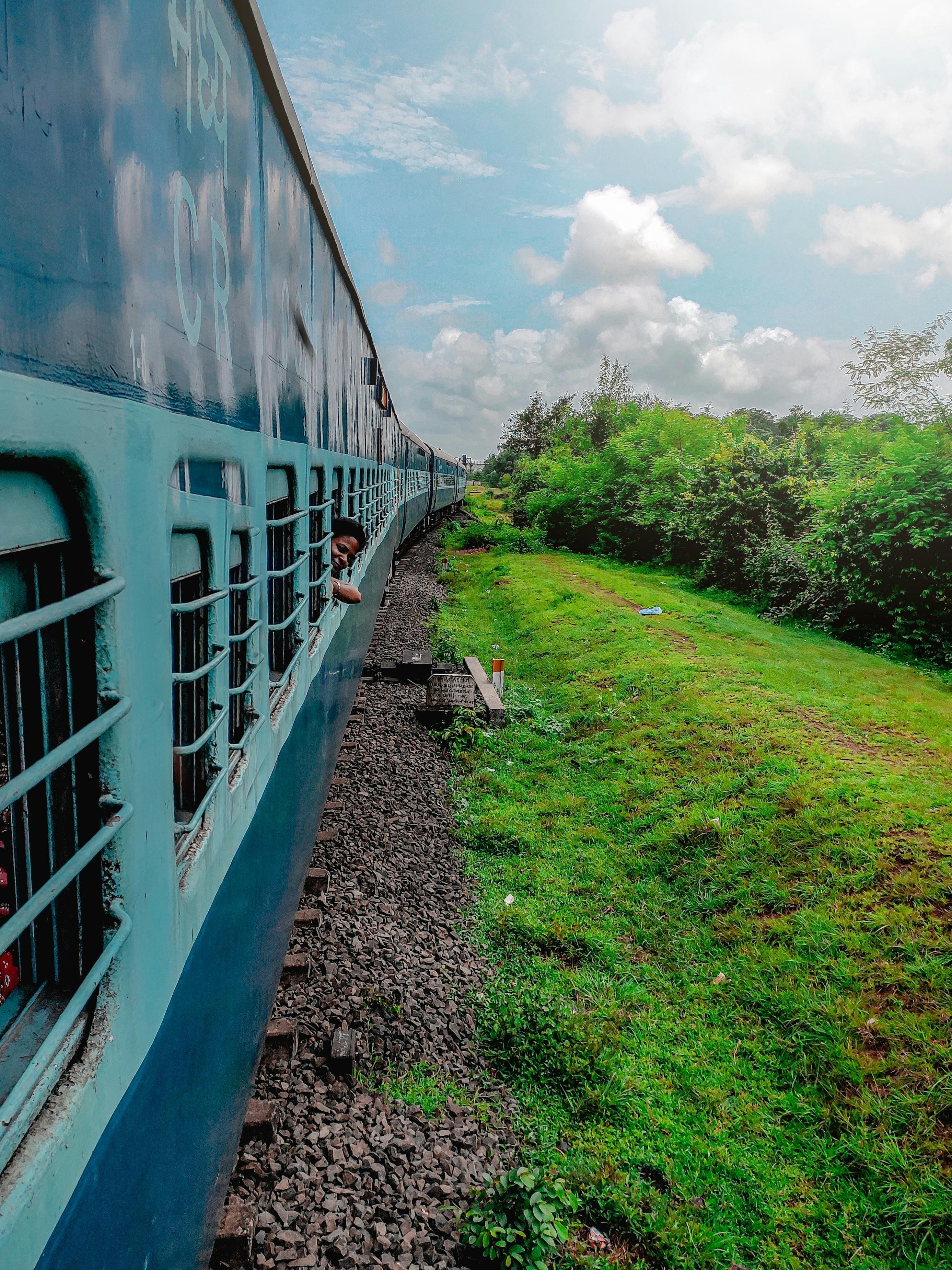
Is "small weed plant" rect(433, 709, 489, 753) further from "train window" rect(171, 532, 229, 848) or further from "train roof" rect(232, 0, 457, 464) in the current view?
→ "train window" rect(171, 532, 229, 848)

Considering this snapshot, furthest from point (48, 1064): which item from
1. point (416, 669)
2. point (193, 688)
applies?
point (416, 669)

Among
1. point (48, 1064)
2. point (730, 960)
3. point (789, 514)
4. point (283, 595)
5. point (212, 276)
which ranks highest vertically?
point (212, 276)

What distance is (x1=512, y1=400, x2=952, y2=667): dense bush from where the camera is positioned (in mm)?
11156

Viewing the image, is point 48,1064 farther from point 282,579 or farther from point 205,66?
point 282,579

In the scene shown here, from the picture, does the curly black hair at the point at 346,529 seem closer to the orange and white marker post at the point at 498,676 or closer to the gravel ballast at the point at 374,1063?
the gravel ballast at the point at 374,1063

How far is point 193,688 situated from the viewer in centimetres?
187

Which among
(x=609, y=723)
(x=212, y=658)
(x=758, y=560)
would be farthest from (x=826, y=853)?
(x=758, y=560)

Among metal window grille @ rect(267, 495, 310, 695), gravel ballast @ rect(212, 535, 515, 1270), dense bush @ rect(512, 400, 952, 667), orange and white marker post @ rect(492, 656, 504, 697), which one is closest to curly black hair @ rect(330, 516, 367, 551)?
metal window grille @ rect(267, 495, 310, 695)

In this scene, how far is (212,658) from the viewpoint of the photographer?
1.81 m

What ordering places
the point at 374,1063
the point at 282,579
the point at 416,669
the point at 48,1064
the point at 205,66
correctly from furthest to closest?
the point at 416,669, the point at 374,1063, the point at 282,579, the point at 205,66, the point at 48,1064

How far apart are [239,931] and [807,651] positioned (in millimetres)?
10557

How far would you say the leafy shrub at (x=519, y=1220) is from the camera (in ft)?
9.06

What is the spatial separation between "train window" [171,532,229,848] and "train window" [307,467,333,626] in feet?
5.62

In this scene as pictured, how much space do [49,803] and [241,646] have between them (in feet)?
4.42
